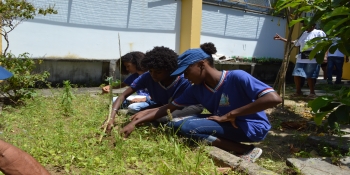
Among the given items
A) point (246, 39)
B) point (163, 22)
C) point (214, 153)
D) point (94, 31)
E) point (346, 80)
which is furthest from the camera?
point (346, 80)

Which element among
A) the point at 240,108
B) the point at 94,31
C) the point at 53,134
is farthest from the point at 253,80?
the point at 94,31

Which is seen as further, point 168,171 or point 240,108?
point 240,108

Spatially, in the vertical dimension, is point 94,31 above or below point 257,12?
below

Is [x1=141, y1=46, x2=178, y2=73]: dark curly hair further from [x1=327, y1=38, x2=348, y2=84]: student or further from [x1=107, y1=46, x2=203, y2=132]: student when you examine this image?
[x1=327, y1=38, x2=348, y2=84]: student

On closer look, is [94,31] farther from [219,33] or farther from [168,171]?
[168,171]

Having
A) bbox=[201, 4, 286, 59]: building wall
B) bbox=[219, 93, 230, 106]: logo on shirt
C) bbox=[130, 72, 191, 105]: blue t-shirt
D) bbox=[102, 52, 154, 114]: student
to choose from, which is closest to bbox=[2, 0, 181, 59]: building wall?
bbox=[201, 4, 286, 59]: building wall

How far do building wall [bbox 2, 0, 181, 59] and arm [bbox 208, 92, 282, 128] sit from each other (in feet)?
16.6

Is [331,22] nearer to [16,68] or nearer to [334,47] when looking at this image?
[334,47]

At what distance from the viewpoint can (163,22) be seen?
331 inches

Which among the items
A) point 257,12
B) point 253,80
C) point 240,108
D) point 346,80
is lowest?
point 346,80

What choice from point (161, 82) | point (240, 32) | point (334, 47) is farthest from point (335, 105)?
point (240, 32)

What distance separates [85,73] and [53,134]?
14.6 ft

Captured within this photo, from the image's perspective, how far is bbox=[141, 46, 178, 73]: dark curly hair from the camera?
3648 millimetres

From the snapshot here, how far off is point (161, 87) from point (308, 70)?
350 cm
